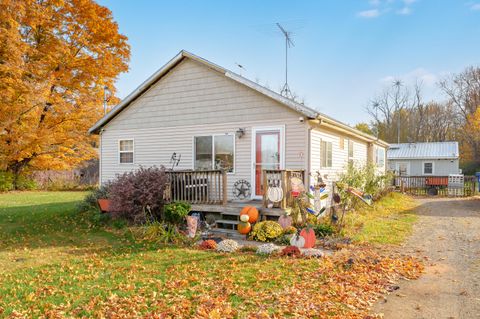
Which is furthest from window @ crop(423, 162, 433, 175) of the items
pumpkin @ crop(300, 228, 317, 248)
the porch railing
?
pumpkin @ crop(300, 228, 317, 248)

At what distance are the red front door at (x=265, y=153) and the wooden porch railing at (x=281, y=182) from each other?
1.21 metres

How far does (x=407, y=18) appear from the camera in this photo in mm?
13945

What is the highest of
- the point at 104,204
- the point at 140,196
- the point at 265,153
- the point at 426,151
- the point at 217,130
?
the point at 426,151

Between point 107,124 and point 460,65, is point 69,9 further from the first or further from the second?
point 460,65

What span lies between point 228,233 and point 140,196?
8.99ft

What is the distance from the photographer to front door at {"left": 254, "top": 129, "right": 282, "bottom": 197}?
1010 cm

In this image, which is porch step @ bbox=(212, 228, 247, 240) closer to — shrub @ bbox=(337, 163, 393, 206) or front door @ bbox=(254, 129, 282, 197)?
front door @ bbox=(254, 129, 282, 197)

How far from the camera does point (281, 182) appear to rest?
8570mm

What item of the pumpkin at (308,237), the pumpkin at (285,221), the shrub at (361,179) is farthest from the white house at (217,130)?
the pumpkin at (308,237)

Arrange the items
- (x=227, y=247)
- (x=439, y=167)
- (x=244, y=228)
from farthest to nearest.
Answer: (x=439, y=167)
(x=244, y=228)
(x=227, y=247)

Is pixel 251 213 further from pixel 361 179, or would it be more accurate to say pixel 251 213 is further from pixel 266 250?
pixel 361 179

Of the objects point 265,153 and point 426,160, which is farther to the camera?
point 426,160

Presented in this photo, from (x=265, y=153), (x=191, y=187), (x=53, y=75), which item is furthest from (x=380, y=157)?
(x=53, y=75)

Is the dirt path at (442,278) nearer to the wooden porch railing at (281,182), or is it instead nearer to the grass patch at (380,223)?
the grass patch at (380,223)
